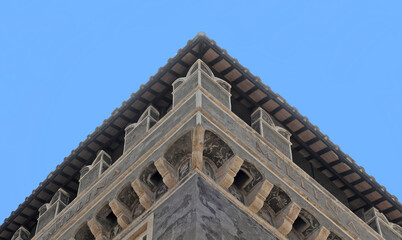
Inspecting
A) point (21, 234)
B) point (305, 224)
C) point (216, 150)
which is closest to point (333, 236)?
point (305, 224)

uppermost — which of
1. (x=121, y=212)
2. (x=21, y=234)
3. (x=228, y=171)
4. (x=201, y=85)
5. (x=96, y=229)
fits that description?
(x=201, y=85)

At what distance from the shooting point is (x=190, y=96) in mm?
18266

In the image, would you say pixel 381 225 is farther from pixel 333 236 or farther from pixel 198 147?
pixel 198 147

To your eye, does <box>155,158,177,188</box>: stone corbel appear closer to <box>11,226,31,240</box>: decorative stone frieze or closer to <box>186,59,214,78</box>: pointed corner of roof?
<box>186,59,214,78</box>: pointed corner of roof

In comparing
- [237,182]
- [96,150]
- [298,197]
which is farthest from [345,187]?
[96,150]

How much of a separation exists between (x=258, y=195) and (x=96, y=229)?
12.2 feet

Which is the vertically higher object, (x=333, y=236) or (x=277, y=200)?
(x=277, y=200)

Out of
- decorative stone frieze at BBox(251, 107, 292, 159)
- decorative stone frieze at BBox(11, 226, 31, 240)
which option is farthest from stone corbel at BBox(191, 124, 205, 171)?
decorative stone frieze at BBox(11, 226, 31, 240)

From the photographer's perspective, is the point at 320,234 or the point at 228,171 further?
the point at 320,234

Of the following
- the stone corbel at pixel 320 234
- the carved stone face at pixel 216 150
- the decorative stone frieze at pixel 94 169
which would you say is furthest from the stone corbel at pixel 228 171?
the decorative stone frieze at pixel 94 169

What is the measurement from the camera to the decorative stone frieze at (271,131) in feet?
63.6

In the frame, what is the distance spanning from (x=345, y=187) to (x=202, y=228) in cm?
832

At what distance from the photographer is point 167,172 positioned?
16.6 meters

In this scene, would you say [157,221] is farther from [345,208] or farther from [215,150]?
[345,208]
